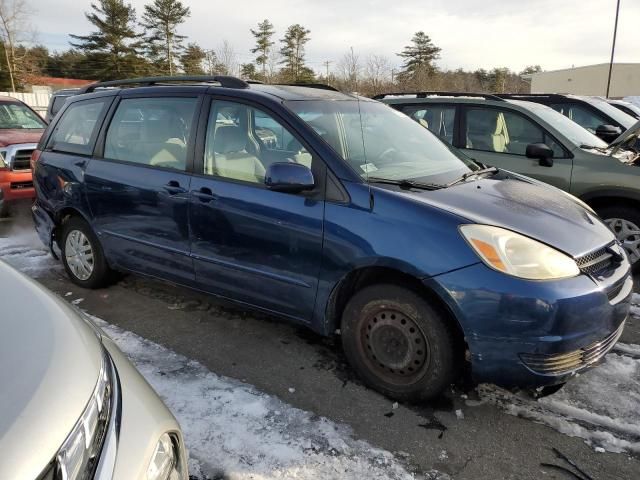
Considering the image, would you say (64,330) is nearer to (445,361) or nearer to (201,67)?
(445,361)

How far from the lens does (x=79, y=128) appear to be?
14.7ft

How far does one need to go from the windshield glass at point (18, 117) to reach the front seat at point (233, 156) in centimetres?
670

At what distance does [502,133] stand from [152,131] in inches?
148

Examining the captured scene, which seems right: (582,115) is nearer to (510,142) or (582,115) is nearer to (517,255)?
(510,142)

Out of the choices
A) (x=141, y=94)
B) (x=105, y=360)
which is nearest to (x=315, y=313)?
(x=105, y=360)

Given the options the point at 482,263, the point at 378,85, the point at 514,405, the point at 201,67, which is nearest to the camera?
the point at 482,263

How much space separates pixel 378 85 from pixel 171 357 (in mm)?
36463

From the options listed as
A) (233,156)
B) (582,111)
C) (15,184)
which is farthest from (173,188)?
(582,111)

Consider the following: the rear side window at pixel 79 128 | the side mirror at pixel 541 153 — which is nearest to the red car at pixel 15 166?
the rear side window at pixel 79 128

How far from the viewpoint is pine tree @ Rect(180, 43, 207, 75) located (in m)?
51.0

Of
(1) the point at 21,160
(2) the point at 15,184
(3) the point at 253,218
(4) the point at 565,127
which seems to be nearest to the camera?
(3) the point at 253,218

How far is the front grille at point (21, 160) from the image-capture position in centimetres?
706

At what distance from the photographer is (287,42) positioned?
53906 mm

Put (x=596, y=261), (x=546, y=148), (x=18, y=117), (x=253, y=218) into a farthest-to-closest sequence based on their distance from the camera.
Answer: (x=18, y=117) < (x=546, y=148) < (x=253, y=218) < (x=596, y=261)
